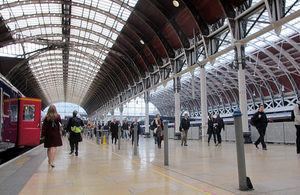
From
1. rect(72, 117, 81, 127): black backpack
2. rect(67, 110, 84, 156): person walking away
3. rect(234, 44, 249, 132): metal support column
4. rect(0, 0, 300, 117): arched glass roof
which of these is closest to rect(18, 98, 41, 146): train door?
rect(67, 110, 84, 156): person walking away

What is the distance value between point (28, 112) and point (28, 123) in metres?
0.58

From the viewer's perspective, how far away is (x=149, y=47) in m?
26.4

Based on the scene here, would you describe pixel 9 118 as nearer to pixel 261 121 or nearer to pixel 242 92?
pixel 261 121

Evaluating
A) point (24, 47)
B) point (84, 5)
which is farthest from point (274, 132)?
point (24, 47)

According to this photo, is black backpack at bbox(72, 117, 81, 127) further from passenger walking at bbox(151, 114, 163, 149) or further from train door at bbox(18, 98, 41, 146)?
passenger walking at bbox(151, 114, 163, 149)

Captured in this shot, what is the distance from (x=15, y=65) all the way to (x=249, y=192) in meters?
40.0

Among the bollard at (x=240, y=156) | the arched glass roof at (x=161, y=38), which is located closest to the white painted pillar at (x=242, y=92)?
the arched glass roof at (x=161, y=38)

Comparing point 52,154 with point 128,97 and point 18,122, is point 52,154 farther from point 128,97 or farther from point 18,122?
point 128,97

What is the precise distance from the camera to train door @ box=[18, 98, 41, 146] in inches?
459

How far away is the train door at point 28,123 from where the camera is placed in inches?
459

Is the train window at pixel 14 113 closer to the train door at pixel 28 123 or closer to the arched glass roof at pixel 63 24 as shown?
the train door at pixel 28 123

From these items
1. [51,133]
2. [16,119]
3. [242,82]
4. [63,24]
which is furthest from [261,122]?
[63,24]

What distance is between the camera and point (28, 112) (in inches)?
481

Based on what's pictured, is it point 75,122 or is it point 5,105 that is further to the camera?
point 75,122
